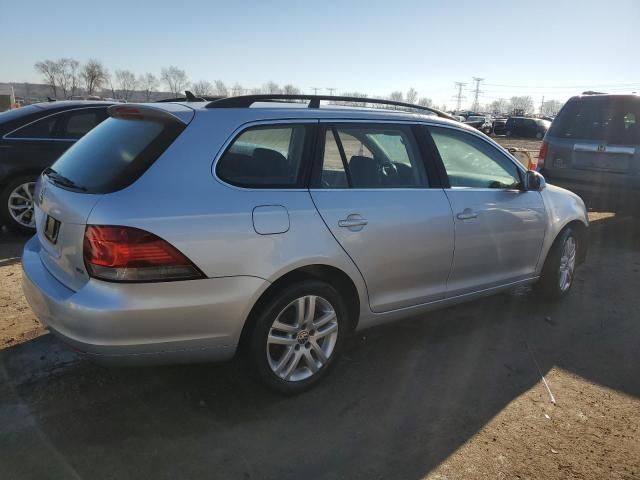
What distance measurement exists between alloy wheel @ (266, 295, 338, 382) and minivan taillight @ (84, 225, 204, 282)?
0.71m

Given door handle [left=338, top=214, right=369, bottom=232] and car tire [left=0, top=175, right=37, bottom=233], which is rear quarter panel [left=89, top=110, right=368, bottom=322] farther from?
car tire [left=0, top=175, right=37, bottom=233]

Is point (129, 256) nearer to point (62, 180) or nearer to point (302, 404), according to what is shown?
point (62, 180)

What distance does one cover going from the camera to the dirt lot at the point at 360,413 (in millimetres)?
2543

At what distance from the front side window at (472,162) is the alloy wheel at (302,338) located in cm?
139

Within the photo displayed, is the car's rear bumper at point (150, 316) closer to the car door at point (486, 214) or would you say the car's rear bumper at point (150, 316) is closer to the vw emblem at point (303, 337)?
the vw emblem at point (303, 337)

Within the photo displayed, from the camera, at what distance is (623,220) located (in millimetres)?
8906

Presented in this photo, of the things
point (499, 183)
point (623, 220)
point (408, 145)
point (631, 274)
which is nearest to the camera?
point (408, 145)

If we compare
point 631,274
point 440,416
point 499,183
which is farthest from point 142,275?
point 631,274

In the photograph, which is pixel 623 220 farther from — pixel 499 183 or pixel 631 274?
pixel 499 183

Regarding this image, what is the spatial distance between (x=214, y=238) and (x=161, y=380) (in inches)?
47.7

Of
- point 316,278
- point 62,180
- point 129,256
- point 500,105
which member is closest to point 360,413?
point 316,278

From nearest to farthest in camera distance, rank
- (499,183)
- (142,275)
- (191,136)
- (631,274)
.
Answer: (142,275) → (191,136) → (499,183) → (631,274)

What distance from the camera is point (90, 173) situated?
277cm

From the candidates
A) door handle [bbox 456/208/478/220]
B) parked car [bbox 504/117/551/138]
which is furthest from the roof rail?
parked car [bbox 504/117/551/138]
